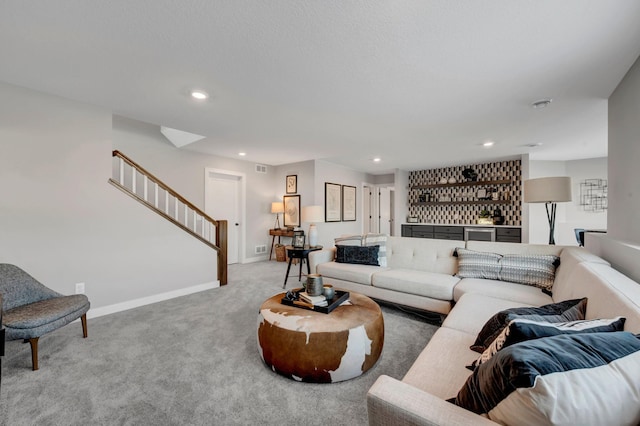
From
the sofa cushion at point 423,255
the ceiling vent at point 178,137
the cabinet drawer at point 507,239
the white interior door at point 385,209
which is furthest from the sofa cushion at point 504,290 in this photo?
the white interior door at point 385,209

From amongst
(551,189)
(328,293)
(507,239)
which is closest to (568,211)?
(507,239)

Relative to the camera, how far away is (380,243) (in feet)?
11.9

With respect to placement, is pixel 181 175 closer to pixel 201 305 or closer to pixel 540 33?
pixel 201 305

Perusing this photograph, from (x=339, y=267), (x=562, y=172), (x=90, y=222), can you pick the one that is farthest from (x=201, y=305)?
(x=562, y=172)

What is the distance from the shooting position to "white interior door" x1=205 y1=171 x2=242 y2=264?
18.1 feet

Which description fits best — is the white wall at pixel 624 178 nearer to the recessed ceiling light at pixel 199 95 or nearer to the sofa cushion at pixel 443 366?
the sofa cushion at pixel 443 366

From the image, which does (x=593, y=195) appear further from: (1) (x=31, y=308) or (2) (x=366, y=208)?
(1) (x=31, y=308)

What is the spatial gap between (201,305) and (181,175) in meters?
2.74

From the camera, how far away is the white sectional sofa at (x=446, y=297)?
837mm

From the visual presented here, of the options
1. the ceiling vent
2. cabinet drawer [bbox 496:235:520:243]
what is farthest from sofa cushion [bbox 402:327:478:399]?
cabinet drawer [bbox 496:235:520:243]

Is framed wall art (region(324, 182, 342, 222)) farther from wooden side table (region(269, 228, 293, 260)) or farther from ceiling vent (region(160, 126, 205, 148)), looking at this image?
ceiling vent (region(160, 126, 205, 148))

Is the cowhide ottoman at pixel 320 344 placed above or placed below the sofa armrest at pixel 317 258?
below

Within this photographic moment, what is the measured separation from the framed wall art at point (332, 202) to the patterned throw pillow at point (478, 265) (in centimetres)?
353

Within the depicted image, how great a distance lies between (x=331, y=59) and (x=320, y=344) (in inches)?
80.2
